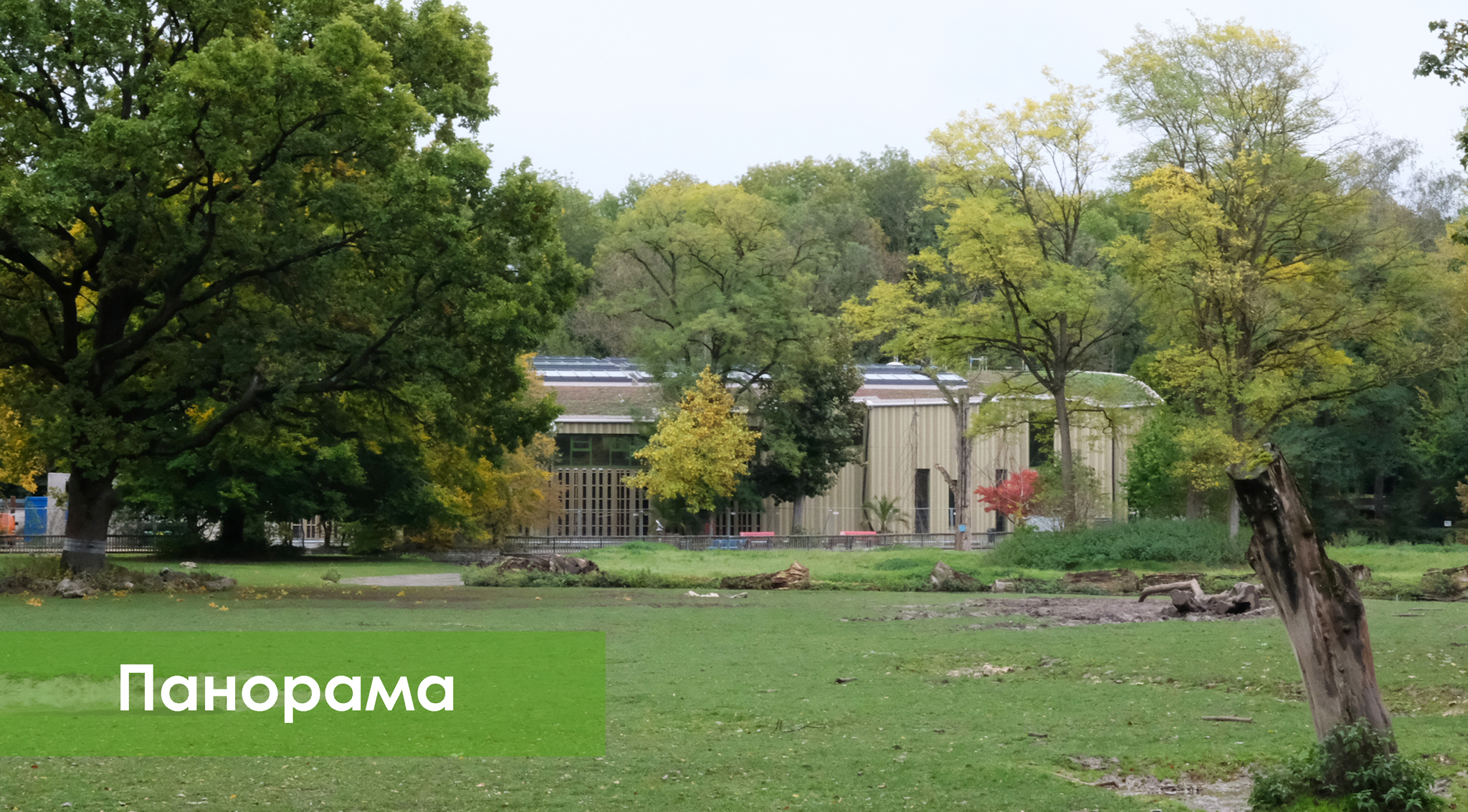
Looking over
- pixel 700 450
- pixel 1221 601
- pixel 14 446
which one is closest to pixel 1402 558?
pixel 1221 601

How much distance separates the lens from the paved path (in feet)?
104

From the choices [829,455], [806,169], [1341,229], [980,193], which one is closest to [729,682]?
[980,193]

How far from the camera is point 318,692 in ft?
41.2

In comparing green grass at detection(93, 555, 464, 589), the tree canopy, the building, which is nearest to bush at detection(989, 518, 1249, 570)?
the tree canopy

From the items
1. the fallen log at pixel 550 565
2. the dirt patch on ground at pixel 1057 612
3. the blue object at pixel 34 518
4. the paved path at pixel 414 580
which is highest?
the blue object at pixel 34 518

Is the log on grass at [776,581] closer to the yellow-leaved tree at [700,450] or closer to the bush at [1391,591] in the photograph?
the bush at [1391,591]

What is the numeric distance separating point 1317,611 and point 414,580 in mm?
27991

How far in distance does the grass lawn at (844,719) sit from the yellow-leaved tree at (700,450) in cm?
Result: 2794

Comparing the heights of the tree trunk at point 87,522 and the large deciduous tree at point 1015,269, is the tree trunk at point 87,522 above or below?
below

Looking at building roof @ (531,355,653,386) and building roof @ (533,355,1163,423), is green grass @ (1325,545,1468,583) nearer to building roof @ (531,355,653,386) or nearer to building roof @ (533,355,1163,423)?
building roof @ (533,355,1163,423)

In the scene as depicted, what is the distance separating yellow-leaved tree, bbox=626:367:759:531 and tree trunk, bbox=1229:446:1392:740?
41802 millimetres

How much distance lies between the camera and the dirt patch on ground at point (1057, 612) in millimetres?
20672

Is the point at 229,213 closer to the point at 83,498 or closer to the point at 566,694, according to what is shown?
the point at 83,498

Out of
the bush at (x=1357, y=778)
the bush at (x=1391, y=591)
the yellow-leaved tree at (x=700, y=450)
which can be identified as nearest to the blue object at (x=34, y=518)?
the yellow-leaved tree at (x=700, y=450)
